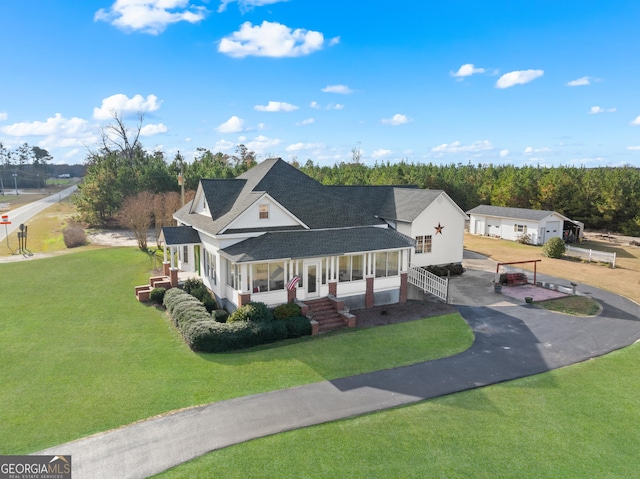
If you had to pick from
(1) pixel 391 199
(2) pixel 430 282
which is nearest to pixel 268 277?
(2) pixel 430 282

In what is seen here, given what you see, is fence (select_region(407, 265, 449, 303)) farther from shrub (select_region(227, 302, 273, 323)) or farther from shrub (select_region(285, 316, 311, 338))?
shrub (select_region(227, 302, 273, 323))

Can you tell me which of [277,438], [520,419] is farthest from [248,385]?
[520,419]

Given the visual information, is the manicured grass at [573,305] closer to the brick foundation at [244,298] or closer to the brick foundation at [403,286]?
the brick foundation at [403,286]

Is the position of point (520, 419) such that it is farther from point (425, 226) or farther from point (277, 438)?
point (425, 226)

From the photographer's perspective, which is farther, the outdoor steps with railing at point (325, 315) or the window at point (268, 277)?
the window at point (268, 277)

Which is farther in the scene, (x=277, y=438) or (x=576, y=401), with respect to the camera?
(x=576, y=401)

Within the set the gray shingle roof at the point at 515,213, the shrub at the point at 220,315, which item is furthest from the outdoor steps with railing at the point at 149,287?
the gray shingle roof at the point at 515,213
